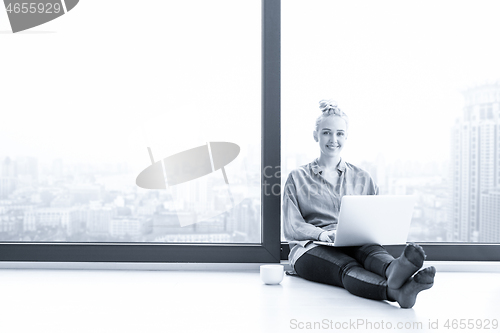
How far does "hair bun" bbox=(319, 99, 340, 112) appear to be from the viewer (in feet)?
6.93

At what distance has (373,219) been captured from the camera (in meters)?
1.77

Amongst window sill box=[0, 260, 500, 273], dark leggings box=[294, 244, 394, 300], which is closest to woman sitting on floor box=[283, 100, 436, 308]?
dark leggings box=[294, 244, 394, 300]

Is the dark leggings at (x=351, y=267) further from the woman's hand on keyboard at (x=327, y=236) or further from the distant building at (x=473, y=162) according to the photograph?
the distant building at (x=473, y=162)

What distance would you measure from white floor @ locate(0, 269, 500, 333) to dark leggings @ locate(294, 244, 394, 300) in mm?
36

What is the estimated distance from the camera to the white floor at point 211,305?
1.37 meters

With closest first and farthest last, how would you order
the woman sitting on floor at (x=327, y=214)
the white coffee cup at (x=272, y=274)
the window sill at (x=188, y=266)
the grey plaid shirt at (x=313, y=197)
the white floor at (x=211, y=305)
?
the white floor at (x=211, y=305)
the woman sitting on floor at (x=327, y=214)
the white coffee cup at (x=272, y=274)
the grey plaid shirt at (x=313, y=197)
the window sill at (x=188, y=266)

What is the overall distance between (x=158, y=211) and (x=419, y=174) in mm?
1371

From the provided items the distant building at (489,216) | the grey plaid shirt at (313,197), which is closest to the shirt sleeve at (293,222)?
the grey plaid shirt at (313,197)

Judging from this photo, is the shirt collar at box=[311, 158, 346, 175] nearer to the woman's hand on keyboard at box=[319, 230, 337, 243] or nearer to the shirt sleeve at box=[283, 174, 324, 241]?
the shirt sleeve at box=[283, 174, 324, 241]

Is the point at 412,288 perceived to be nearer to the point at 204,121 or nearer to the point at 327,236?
the point at 327,236

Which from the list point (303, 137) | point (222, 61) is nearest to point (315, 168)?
point (303, 137)

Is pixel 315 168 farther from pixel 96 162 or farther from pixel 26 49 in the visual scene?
pixel 26 49

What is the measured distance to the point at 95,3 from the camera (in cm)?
235

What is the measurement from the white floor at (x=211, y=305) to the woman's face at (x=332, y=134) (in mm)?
615
